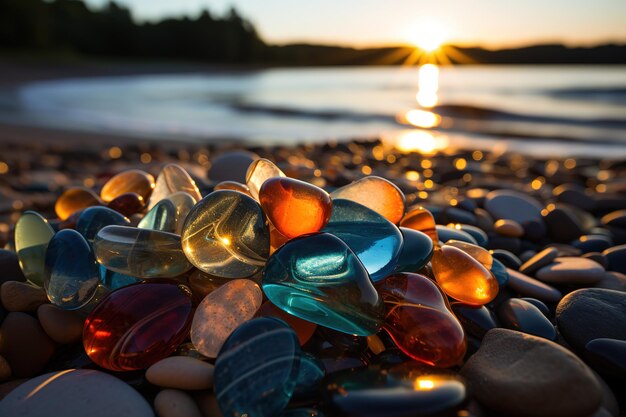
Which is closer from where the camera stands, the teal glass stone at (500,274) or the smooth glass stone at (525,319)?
the smooth glass stone at (525,319)

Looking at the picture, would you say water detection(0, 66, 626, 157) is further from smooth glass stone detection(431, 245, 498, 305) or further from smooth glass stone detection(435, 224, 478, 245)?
smooth glass stone detection(431, 245, 498, 305)

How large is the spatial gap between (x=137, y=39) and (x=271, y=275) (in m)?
53.3

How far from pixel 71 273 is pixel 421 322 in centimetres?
90

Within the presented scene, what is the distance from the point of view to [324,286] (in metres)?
1.14

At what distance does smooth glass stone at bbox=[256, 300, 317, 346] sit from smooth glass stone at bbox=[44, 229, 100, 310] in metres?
0.47

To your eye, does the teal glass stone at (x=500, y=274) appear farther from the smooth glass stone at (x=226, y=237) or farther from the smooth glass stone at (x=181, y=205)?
the smooth glass stone at (x=181, y=205)

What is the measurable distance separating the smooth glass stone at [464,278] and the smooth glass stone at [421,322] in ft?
0.33

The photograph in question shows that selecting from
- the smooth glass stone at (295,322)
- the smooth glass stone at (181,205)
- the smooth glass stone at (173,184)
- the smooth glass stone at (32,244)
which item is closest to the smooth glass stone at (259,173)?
the smooth glass stone at (181,205)

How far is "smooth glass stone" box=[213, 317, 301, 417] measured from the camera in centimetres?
100

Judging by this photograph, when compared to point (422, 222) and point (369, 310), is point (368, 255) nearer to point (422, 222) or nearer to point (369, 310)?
point (369, 310)

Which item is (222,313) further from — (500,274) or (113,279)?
(500,274)

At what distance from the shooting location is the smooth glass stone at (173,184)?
69.9 inches

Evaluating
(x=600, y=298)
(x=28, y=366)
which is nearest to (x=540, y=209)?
(x=600, y=298)

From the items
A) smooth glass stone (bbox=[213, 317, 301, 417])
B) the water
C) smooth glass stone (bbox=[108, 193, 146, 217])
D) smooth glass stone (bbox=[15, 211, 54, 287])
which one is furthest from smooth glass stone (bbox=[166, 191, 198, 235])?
the water
